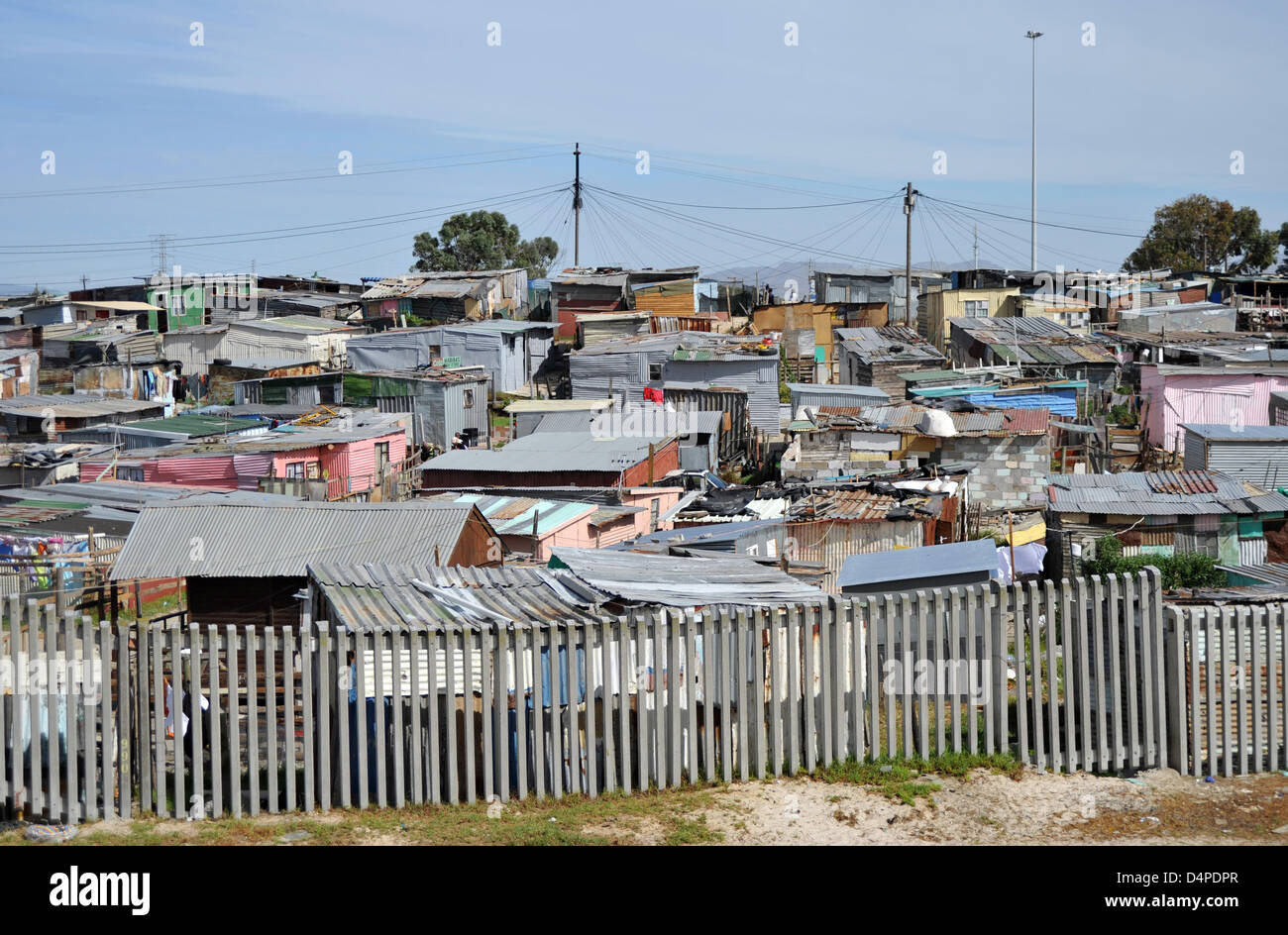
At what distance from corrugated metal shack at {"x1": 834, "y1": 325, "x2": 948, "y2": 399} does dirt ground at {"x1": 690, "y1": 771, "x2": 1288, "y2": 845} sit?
1220 inches

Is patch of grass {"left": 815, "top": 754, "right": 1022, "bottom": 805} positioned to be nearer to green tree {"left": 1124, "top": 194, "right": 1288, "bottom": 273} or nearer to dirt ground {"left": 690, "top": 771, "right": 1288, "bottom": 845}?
dirt ground {"left": 690, "top": 771, "right": 1288, "bottom": 845}

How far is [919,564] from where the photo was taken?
44.8 feet

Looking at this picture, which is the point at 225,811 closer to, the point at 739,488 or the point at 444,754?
the point at 444,754

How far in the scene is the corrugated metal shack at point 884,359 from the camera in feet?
130

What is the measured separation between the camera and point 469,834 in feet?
22.9

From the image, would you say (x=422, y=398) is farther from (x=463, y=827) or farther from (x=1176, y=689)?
(x=1176, y=689)

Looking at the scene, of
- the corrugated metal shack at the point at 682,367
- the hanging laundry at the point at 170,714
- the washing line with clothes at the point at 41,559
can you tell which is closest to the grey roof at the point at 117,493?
the washing line with clothes at the point at 41,559

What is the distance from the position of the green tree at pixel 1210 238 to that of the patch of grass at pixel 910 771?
73.7 metres

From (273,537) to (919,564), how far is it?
313 inches

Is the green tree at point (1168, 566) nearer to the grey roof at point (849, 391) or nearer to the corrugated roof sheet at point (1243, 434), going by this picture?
the corrugated roof sheet at point (1243, 434)

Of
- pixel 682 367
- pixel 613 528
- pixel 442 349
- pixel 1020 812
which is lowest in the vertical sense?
pixel 613 528

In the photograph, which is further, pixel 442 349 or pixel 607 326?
pixel 607 326

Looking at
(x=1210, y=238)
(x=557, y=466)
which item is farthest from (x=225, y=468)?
(x=1210, y=238)

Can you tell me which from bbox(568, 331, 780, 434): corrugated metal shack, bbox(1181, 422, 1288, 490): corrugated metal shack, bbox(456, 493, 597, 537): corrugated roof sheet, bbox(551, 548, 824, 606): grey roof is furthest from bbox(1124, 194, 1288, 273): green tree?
bbox(551, 548, 824, 606): grey roof
